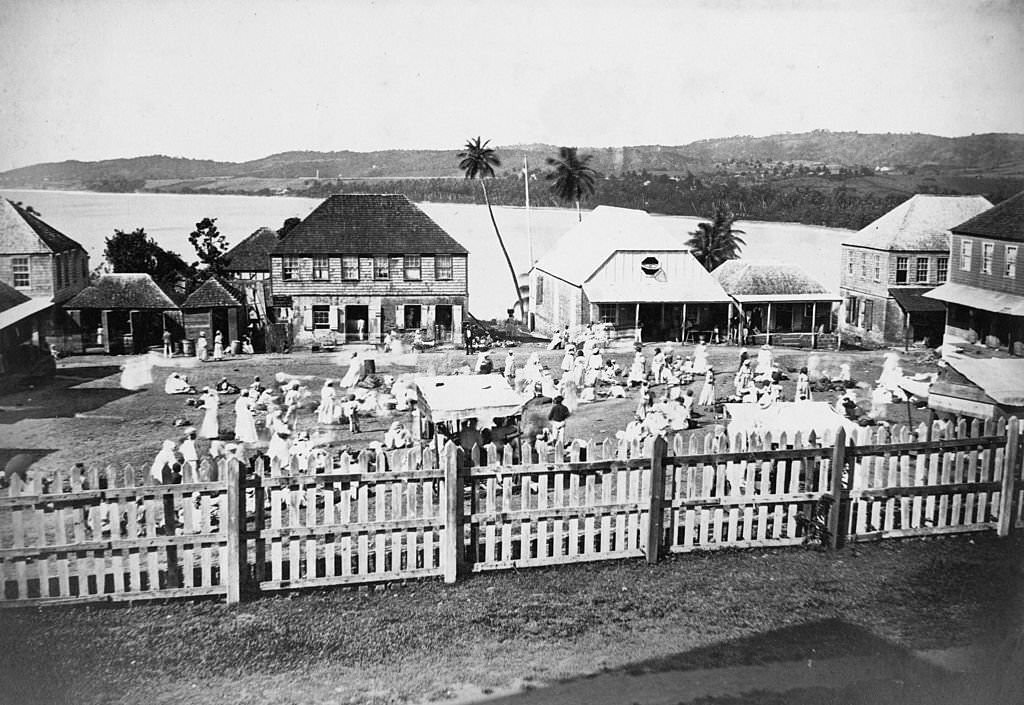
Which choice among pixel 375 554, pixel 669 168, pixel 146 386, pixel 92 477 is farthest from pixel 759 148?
pixel 92 477

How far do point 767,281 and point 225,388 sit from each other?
3.19 metres

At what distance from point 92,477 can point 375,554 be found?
58.6 inches

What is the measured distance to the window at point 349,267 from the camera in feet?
17.7

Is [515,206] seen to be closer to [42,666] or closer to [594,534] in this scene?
[594,534]

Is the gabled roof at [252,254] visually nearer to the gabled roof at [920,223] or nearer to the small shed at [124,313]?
the small shed at [124,313]

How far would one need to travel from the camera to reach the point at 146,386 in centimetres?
527

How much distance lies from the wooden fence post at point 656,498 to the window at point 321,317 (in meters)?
1.91

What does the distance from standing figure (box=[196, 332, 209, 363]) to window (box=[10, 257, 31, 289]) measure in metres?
0.86

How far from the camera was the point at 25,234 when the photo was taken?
5051 mm

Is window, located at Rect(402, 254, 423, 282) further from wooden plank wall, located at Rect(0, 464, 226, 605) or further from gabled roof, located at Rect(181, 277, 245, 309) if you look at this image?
wooden plank wall, located at Rect(0, 464, 226, 605)

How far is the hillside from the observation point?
17.0 ft

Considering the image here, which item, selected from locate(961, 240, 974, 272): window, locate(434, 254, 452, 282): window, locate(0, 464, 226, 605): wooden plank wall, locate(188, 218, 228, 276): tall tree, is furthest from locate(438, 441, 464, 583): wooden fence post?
locate(961, 240, 974, 272): window

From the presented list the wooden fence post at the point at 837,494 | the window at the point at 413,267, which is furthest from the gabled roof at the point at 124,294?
the wooden fence post at the point at 837,494

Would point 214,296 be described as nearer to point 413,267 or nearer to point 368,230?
point 368,230
